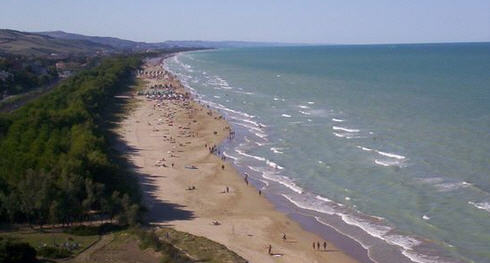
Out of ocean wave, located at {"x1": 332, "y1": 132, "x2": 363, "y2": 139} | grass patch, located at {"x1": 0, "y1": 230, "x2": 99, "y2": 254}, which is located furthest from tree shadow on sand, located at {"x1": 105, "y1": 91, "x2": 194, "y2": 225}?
ocean wave, located at {"x1": 332, "y1": 132, "x2": 363, "y2": 139}

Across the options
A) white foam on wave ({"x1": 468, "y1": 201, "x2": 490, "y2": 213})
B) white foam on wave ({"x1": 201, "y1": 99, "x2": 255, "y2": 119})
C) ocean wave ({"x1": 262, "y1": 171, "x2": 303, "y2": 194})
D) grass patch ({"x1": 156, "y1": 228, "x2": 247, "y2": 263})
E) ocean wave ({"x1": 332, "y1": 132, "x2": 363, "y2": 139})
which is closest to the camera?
grass patch ({"x1": 156, "y1": 228, "x2": 247, "y2": 263})

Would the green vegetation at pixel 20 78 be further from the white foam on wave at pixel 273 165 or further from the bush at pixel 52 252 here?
the bush at pixel 52 252

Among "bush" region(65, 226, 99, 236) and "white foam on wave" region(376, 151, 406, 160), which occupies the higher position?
"bush" region(65, 226, 99, 236)

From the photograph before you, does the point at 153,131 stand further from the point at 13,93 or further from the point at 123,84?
the point at 123,84

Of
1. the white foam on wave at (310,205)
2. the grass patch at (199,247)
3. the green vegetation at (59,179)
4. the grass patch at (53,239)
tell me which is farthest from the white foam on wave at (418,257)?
the grass patch at (53,239)

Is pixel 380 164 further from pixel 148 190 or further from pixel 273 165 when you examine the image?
pixel 148 190

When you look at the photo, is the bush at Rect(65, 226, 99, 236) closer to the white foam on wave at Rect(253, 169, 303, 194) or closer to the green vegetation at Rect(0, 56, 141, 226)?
the green vegetation at Rect(0, 56, 141, 226)
